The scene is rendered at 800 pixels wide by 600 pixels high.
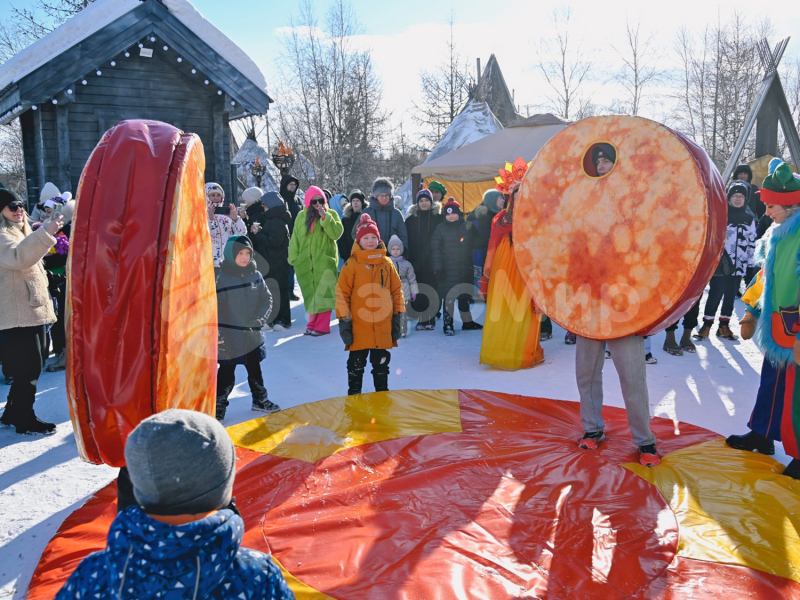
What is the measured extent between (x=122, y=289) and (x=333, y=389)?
335 cm

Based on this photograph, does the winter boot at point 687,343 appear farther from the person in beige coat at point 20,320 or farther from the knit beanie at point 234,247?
the person in beige coat at point 20,320

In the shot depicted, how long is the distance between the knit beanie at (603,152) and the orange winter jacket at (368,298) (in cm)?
188

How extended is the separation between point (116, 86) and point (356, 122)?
17483 millimetres

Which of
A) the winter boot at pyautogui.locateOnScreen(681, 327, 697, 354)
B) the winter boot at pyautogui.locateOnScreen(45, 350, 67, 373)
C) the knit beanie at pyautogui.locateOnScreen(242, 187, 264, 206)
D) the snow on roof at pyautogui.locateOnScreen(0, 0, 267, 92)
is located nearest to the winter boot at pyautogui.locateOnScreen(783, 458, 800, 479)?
the winter boot at pyautogui.locateOnScreen(681, 327, 697, 354)

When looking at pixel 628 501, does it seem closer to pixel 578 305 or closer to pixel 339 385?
pixel 578 305

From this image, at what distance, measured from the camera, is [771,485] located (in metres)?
3.29

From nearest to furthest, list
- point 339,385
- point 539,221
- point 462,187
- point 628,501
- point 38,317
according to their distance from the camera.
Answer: point 628,501
point 539,221
point 38,317
point 339,385
point 462,187

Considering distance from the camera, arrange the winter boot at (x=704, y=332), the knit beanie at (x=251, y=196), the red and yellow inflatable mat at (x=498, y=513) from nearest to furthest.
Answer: the red and yellow inflatable mat at (x=498, y=513) → the winter boot at (x=704, y=332) → the knit beanie at (x=251, y=196)

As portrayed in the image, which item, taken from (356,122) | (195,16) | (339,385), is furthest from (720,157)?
(339,385)

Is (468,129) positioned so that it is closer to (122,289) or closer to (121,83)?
(121,83)

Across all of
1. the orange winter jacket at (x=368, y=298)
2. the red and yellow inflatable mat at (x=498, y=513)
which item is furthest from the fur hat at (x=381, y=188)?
the red and yellow inflatable mat at (x=498, y=513)

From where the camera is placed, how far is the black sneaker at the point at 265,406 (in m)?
4.90

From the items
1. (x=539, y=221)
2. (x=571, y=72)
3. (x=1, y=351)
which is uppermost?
(x=571, y=72)

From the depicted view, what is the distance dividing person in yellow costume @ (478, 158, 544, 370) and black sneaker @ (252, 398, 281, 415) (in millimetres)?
2317
